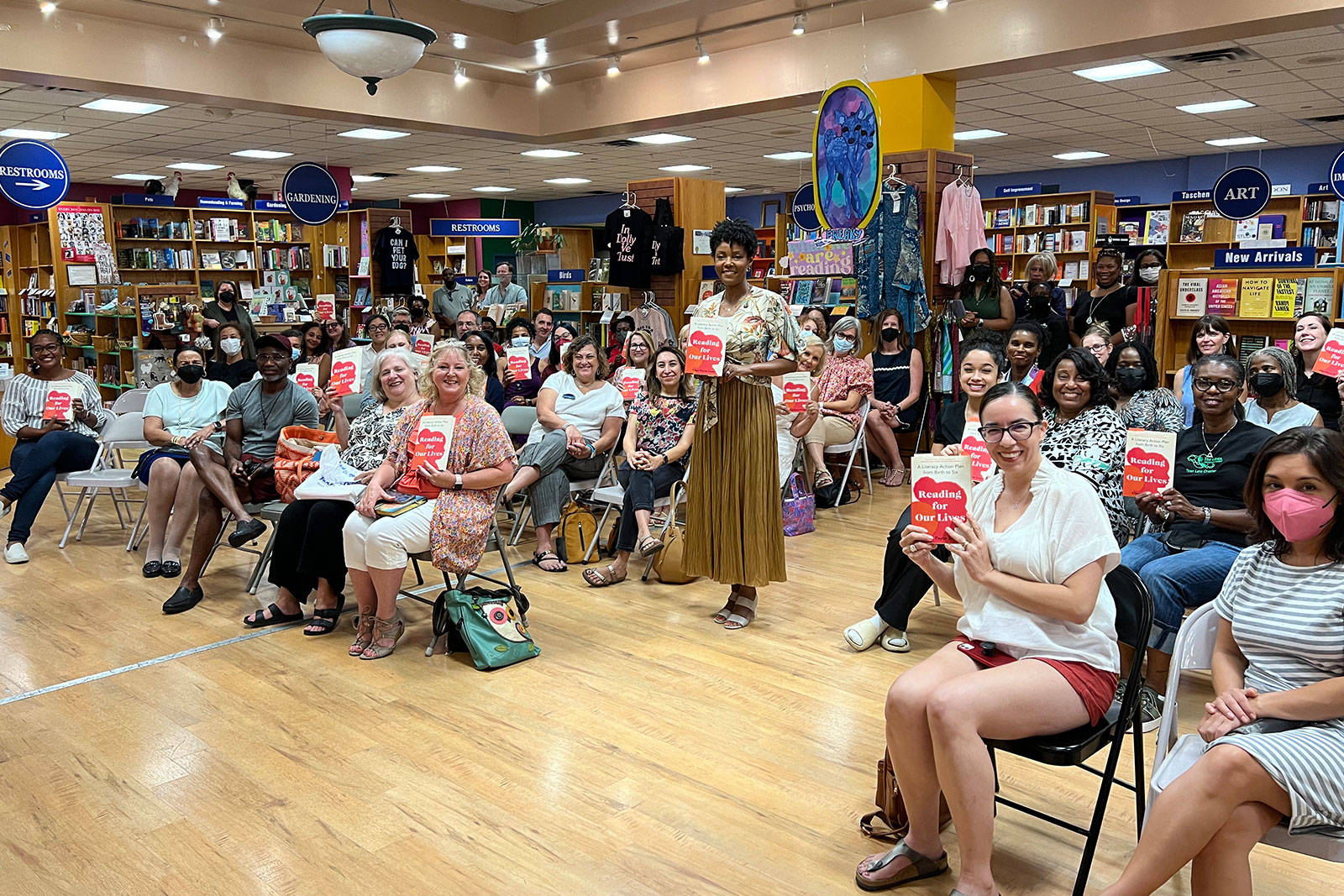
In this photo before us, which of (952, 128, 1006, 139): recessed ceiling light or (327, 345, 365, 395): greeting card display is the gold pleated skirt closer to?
(327, 345, 365, 395): greeting card display

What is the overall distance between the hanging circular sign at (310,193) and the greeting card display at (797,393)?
6.09 metres

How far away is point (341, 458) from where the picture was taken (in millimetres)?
4652

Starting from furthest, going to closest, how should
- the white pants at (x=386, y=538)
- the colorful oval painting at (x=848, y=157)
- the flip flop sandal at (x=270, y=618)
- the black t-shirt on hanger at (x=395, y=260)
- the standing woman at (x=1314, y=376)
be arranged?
the black t-shirt on hanger at (x=395, y=260)
the colorful oval painting at (x=848, y=157)
the standing woman at (x=1314, y=376)
the flip flop sandal at (x=270, y=618)
the white pants at (x=386, y=538)

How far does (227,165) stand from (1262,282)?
13.5 meters

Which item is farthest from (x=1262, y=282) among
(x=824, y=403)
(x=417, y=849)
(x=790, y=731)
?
(x=417, y=849)

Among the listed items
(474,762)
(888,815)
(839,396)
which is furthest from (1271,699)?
(839,396)

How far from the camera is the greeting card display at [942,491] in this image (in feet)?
8.18

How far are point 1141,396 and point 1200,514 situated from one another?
3.08ft

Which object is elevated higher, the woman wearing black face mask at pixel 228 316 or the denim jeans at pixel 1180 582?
the woman wearing black face mask at pixel 228 316

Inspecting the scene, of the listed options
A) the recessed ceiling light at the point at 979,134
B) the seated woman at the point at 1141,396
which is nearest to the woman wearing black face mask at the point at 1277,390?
the seated woman at the point at 1141,396

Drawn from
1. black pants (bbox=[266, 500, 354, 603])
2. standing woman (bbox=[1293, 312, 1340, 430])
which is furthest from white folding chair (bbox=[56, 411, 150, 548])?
standing woman (bbox=[1293, 312, 1340, 430])

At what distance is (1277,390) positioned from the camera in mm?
4180

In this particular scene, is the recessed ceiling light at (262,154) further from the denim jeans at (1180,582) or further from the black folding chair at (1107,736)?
the black folding chair at (1107,736)

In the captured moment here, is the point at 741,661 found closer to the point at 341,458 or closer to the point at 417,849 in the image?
the point at 417,849
